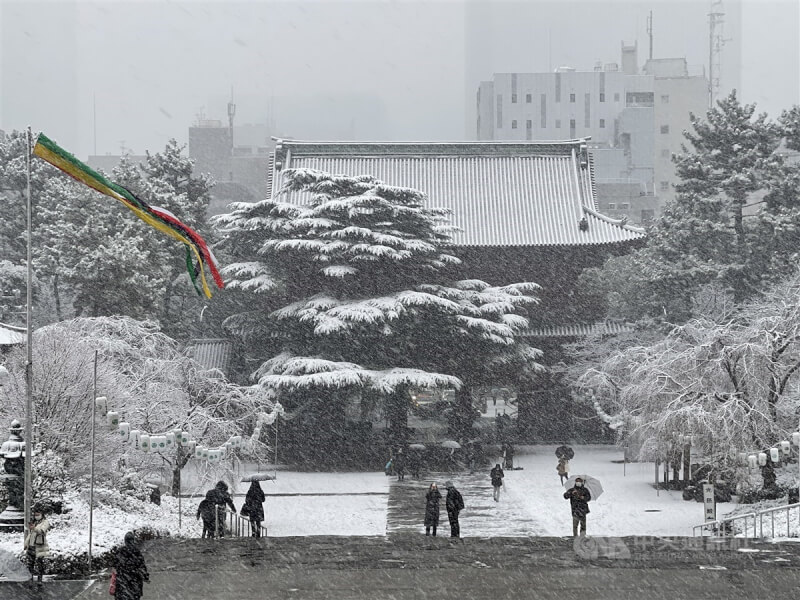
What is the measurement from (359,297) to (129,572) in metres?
19.2

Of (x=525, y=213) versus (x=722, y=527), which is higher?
(x=525, y=213)

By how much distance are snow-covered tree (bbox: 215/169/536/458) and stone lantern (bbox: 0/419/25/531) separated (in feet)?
44.5

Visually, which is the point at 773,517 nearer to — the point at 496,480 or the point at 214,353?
the point at 496,480

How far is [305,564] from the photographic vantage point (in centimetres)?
1451

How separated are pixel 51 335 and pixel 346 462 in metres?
10.8

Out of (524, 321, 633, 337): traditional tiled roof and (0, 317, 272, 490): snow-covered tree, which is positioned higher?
(524, 321, 633, 337): traditional tiled roof

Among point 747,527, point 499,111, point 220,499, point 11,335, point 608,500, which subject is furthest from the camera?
point 499,111

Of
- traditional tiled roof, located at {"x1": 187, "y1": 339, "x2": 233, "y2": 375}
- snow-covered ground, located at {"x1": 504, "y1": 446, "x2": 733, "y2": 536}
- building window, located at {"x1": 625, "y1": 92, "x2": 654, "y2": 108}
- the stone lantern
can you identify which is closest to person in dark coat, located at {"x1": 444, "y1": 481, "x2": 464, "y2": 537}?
snow-covered ground, located at {"x1": 504, "y1": 446, "x2": 733, "y2": 536}

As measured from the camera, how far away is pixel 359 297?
2959cm

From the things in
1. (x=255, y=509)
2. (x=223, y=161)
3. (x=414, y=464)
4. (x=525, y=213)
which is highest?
(x=223, y=161)

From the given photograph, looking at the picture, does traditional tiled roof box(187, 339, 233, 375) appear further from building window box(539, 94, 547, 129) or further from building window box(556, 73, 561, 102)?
building window box(556, 73, 561, 102)

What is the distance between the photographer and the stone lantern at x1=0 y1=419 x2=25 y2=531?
14.1m

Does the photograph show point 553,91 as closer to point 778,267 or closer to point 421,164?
Answer: point 421,164

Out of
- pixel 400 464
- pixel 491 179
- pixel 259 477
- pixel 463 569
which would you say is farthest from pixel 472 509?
pixel 491 179
